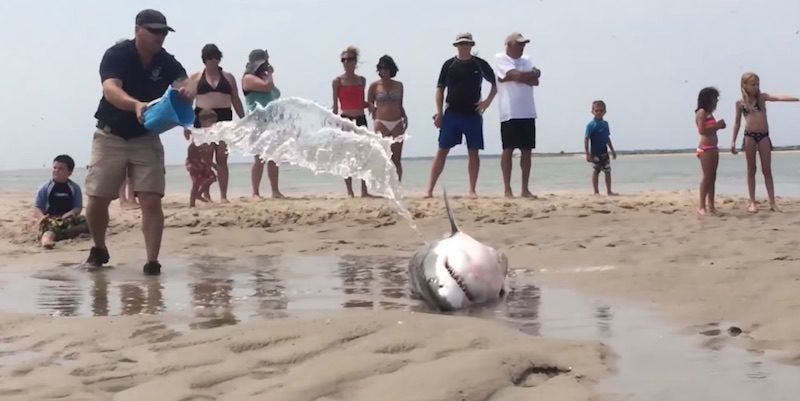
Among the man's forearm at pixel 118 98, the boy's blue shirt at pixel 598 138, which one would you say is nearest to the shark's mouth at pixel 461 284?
the man's forearm at pixel 118 98

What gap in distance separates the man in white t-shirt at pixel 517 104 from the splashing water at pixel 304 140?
2.91 meters

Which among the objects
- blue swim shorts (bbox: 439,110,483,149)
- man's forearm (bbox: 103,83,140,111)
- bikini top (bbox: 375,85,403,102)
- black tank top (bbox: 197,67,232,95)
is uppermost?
black tank top (bbox: 197,67,232,95)

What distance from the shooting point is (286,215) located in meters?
8.66

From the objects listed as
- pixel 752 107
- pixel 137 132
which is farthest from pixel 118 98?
pixel 752 107

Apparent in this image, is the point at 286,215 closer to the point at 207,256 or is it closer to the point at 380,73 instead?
the point at 207,256

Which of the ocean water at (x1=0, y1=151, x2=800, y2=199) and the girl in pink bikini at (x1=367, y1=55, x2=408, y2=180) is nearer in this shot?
the girl in pink bikini at (x1=367, y1=55, x2=408, y2=180)

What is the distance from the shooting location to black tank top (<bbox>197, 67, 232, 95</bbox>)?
969 cm

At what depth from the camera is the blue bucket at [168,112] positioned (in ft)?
18.0

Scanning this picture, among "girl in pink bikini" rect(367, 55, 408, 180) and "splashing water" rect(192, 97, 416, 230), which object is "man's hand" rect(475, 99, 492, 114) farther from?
"splashing water" rect(192, 97, 416, 230)

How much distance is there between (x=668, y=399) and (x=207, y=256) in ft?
16.1

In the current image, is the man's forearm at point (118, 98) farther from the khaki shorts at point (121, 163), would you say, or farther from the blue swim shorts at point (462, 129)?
the blue swim shorts at point (462, 129)

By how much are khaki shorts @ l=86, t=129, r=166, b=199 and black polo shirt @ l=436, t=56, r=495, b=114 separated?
4.39 metres

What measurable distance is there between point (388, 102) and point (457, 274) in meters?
5.81

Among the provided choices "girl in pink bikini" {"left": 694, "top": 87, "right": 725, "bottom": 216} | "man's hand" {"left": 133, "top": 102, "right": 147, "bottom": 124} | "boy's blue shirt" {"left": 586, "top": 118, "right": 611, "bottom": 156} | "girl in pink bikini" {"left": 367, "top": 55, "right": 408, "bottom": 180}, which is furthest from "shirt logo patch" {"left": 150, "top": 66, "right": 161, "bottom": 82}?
"boy's blue shirt" {"left": 586, "top": 118, "right": 611, "bottom": 156}
